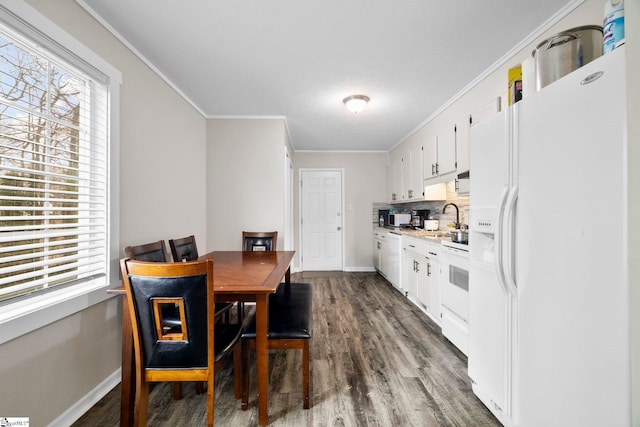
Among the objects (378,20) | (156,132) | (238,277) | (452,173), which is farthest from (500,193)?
(156,132)

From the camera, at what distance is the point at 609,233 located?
953mm

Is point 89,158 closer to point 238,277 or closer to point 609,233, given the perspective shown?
point 238,277

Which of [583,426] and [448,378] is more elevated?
[583,426]

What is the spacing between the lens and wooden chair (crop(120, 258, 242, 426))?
129cm

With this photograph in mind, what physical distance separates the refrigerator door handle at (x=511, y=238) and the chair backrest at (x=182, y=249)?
92.1 inches

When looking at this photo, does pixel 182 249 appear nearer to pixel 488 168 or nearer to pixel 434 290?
pixel 488 168

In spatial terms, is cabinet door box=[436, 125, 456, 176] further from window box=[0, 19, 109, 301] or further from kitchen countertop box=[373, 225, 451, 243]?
window box=[0, 19, 109, 301]

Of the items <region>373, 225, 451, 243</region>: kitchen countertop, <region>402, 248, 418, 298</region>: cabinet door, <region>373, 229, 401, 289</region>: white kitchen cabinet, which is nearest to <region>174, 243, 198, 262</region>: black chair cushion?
<region>373, 225, 451, 243</region>: kitchen countertop

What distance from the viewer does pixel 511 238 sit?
→ 140 cm

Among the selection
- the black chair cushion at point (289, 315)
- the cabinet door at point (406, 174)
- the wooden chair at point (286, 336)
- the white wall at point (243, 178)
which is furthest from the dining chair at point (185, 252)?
the cabinet door at point (406, 174)

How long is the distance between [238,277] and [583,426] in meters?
1.69

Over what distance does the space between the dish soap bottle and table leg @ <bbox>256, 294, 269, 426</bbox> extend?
6.03ft

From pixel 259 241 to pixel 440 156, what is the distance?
2.41 m

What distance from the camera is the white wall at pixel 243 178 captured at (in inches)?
143
